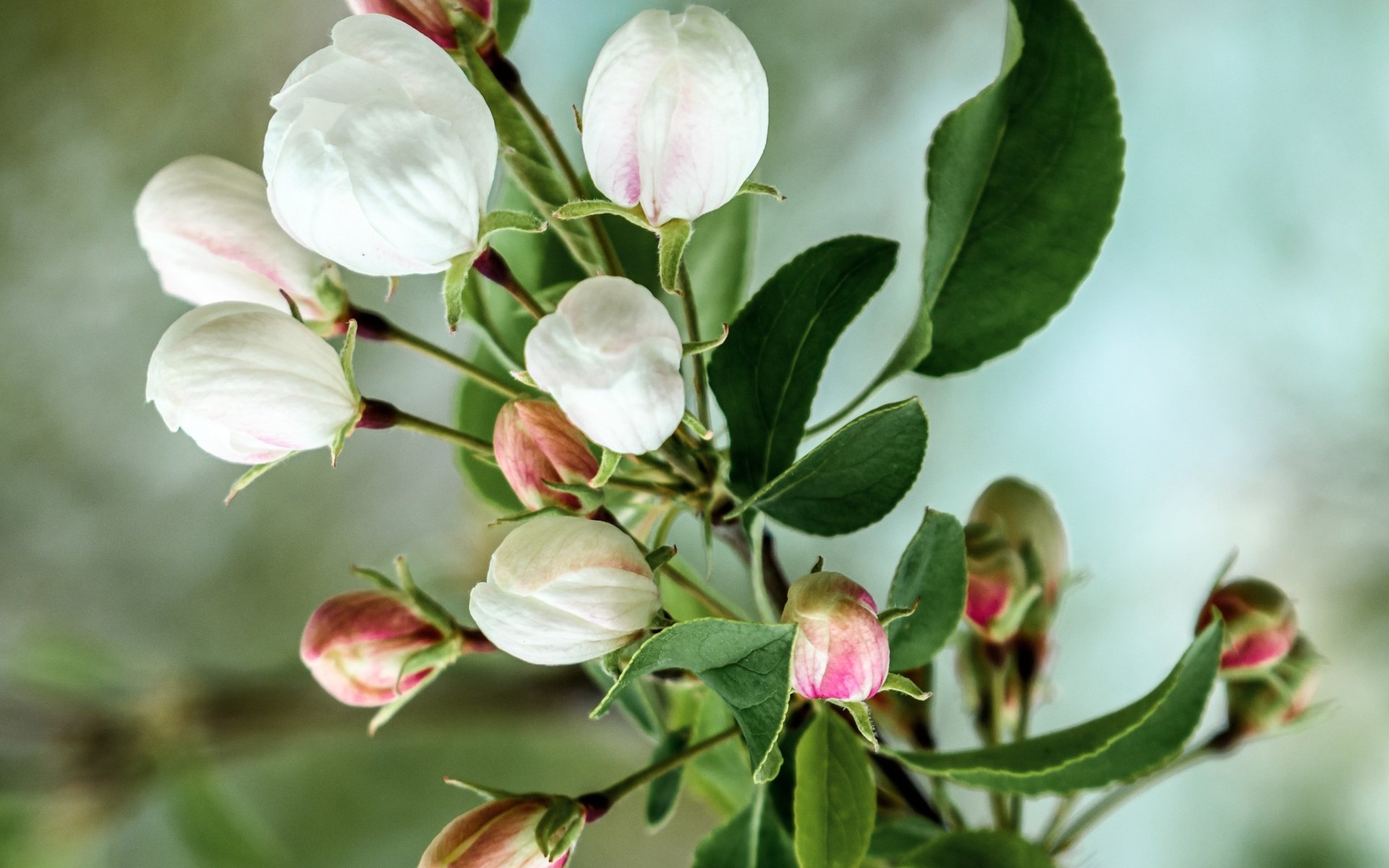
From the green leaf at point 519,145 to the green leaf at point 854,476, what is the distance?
0.12 meters

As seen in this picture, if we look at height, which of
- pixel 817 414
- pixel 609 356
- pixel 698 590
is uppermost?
pixel 609 356

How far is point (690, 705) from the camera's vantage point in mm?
519

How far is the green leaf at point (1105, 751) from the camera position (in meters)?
0.34

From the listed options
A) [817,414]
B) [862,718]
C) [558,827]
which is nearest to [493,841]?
[558,827]

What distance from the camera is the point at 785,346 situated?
0.36 m

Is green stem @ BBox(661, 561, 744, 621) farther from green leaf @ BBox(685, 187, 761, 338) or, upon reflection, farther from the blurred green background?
the blurred green background

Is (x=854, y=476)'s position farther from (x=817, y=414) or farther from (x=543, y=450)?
(x=817, y=414)

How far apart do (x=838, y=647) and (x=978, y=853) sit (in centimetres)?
14

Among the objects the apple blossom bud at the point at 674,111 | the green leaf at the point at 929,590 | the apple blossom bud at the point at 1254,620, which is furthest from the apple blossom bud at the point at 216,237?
the apple blossom bud at the point at 1254,620

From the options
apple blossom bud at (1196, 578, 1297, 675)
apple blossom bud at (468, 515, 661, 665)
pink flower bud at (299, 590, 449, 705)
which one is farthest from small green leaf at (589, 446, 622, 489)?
apple blossom bud at (1196, 578, 1297, 675)

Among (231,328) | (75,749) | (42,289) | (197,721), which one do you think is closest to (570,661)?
(231,328)

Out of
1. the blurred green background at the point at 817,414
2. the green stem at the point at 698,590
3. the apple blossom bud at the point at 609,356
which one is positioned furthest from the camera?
the blurred green background at the point at 817,414

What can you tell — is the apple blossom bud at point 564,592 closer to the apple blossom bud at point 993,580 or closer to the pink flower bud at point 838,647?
the pink flower bud at point 838,647

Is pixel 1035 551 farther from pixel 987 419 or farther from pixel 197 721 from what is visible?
pixel 197 721
